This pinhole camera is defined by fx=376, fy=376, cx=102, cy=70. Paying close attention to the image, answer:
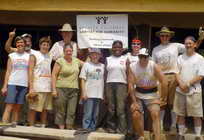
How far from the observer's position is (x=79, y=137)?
5539 mm

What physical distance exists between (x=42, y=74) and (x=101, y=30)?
4.81 ft

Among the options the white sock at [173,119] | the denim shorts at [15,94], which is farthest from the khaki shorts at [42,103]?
the white sock at [173,119]

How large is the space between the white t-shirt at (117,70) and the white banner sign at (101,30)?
2.54 feet

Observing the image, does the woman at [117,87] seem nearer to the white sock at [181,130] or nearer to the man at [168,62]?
the man at [168,62]

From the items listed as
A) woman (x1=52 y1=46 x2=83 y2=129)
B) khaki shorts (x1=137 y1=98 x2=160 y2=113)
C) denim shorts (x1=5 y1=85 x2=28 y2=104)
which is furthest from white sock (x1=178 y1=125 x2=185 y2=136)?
denim shorts (x1=5 y1=85 x2=28 y2=104)

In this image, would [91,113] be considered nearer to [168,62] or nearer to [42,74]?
[42,74]

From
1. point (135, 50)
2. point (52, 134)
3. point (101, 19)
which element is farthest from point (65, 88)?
point (101, 19)

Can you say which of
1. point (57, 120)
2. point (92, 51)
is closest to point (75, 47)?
point (92, 51)

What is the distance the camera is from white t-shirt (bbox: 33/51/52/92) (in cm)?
657

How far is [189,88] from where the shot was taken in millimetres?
6156

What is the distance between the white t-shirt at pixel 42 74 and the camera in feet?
21.6

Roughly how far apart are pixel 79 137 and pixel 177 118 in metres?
1.84

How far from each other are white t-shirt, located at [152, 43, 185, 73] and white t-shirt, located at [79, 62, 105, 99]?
1.03 metres

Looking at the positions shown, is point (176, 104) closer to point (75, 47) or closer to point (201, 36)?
point (201, 36)
